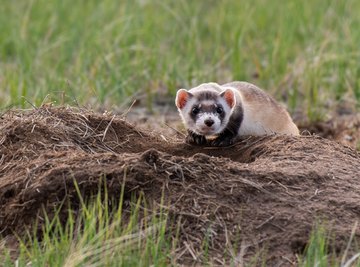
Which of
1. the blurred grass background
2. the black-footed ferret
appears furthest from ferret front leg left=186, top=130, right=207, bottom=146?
the blurred grass background

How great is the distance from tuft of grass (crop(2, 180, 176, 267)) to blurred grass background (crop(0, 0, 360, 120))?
12.0 ft

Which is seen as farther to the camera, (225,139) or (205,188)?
(225,139)

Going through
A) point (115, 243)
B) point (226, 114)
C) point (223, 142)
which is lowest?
point (223, 142)

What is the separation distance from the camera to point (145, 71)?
11.2m

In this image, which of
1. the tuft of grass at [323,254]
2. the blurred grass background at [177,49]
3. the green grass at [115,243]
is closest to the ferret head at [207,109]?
A: the green grass at [115,243]

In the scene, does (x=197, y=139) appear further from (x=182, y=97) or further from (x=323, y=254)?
(x=323, y=254)

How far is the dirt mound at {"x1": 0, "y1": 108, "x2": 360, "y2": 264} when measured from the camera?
598 cm

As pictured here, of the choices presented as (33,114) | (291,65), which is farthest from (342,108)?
(33,114)

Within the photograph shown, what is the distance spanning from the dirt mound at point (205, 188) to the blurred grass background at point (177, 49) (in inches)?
122

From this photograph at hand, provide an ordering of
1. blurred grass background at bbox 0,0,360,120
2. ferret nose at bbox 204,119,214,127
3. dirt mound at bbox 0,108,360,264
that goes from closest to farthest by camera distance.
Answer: dirt mound at bbox 0,108,360,264, ferret nose at bbox 204,119,214,127, blurred grass background at bbox 0,0,360,120

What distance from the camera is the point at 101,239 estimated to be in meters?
5.48

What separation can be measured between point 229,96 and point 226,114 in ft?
0.51

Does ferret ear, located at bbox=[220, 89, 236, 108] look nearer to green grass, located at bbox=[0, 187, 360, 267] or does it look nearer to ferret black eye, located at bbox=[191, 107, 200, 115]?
ferret black eye, located at bbox=[191, 107, 200, 115]

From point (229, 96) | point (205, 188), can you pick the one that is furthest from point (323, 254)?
point (229, 96)
